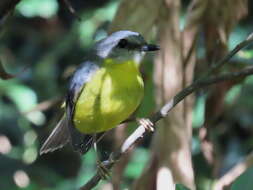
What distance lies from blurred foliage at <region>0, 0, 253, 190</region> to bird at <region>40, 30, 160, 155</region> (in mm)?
372

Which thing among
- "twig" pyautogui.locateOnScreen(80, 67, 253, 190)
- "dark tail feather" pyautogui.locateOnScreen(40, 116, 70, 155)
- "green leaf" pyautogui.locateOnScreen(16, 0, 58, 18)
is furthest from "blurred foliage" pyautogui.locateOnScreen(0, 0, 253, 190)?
"twig" pyautogui.locateOnScreen(80, 67, 253, 190)

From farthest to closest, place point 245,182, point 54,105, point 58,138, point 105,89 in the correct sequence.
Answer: point 54,105 < point 58,138 < point 105,89 < point 245,182

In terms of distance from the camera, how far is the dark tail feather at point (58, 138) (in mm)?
2453

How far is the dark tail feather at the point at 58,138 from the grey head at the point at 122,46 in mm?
337

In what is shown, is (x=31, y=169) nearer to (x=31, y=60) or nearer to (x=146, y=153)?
(x=146, y=153)

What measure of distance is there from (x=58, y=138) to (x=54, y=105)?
0.46 metres

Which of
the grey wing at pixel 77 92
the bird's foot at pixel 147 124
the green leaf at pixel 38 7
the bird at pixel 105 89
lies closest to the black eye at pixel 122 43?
the bird at pixel 105 89

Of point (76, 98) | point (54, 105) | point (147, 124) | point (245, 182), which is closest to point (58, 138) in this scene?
point (76, 98)

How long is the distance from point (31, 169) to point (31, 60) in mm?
1403

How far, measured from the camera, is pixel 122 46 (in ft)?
7.66

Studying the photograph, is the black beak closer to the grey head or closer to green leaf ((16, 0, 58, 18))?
the grey head

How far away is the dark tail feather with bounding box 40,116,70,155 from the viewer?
2.45 metres

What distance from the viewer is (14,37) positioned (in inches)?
198

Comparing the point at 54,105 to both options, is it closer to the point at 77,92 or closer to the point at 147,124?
the point at 77,92
